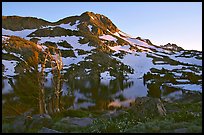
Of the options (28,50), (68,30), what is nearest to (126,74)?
(68,30)

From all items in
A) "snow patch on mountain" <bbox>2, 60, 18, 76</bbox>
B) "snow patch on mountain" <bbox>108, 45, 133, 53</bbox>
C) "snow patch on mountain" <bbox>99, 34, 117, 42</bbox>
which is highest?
A: "snow patch on mountain" <bbox>99, 34, 117, 42</bbox>

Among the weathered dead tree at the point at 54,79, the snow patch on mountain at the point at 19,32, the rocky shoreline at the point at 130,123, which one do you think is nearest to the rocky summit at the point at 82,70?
the snow patch on mountain at the point at 19,32

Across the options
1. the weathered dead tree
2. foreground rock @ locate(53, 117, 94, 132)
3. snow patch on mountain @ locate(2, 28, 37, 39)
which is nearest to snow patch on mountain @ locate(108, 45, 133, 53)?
snow patch on mountain @ locate(2, 28, 37, 39)

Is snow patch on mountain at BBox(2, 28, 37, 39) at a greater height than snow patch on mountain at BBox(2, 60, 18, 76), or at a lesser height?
greater

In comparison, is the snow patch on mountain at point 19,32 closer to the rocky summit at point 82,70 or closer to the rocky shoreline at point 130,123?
the rocky summit at point 82,70

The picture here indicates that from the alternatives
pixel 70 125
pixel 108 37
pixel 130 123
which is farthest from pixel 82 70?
pixel 130 123

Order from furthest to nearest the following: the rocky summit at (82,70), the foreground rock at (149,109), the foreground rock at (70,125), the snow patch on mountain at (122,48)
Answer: the snow patch on mountain at (122,48)
the rocky summit at (82,70)
the foreground rock at (149,109)
the foreground rock at (70,125)

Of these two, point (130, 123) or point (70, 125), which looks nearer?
point (130, 123)

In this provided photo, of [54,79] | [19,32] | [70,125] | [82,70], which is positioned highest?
[19,32]

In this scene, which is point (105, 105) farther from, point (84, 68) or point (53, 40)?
point (53, 40)

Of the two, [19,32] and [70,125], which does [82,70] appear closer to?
[19,32]

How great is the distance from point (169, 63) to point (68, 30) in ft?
203

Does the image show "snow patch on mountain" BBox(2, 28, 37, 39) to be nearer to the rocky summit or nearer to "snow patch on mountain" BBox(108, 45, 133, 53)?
the rocky summit

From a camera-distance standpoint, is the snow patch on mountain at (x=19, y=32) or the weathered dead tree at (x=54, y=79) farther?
the snow patch on mountain at (x=19, y=32)
